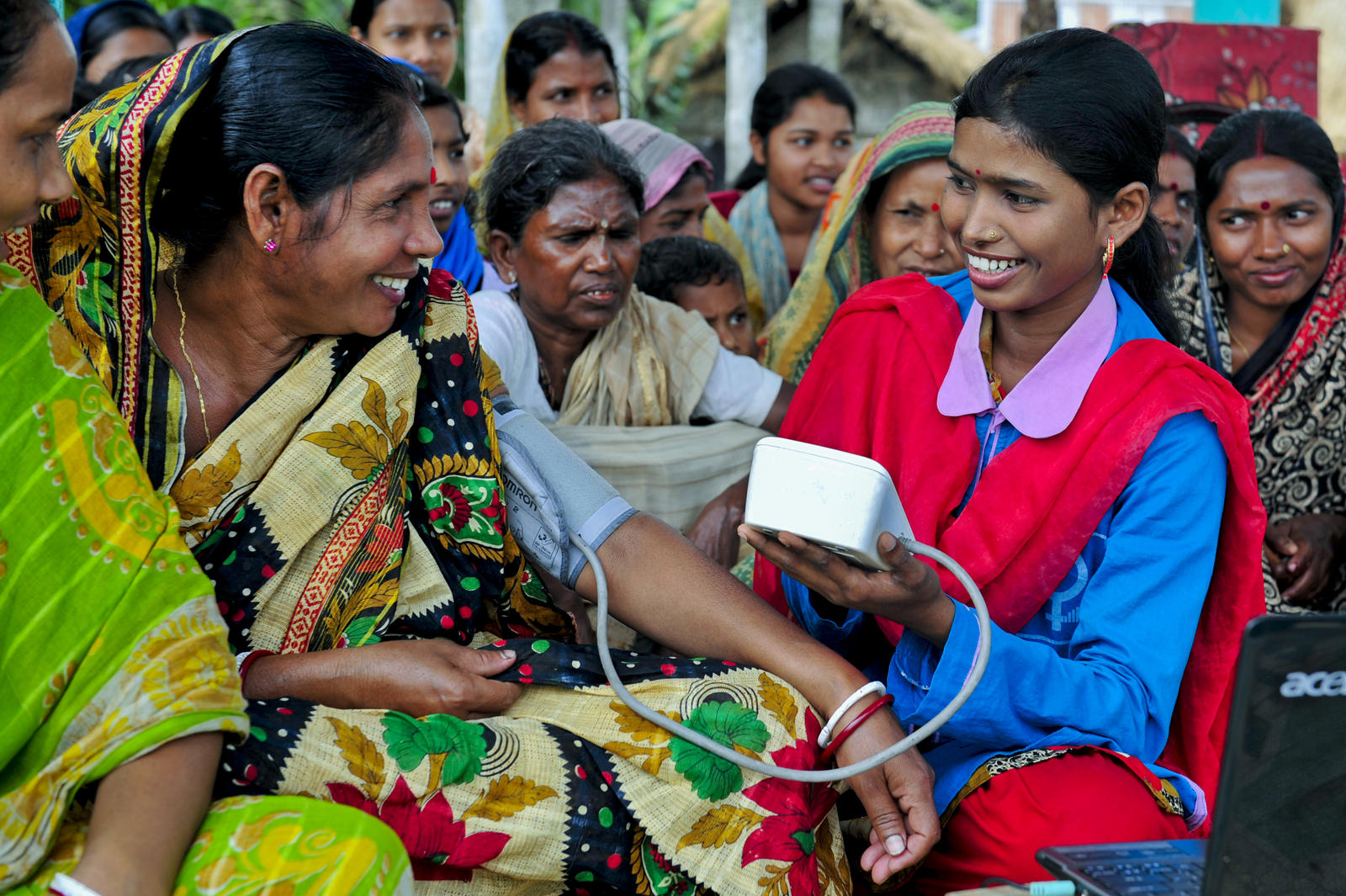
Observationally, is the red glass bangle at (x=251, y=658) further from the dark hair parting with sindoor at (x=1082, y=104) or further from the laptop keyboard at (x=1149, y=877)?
the dark hair parting with sindoor at (x=1082, y=104)

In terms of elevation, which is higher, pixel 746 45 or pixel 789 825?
pixel 746 45

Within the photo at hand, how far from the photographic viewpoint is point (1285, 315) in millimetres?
3539

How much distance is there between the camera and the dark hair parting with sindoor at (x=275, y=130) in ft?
6.04

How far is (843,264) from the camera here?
3.68 m

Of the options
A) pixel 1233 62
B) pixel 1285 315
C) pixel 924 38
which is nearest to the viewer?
pixel 1285 315

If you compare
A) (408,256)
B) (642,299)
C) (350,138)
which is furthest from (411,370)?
(642,299)

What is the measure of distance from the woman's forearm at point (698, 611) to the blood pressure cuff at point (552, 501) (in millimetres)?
33

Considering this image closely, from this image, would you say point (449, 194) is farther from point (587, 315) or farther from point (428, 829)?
point (428, 829)

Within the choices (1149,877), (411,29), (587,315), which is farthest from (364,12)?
(1149,877)

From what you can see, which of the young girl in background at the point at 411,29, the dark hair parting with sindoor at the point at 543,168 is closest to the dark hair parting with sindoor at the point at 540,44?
the young girl in background at the point at 411,29

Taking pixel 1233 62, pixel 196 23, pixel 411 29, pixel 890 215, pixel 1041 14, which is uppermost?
pixel 1041 14

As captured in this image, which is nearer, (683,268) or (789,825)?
(789,825)

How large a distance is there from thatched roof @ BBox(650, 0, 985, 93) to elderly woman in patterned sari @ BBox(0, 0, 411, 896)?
40.6ft

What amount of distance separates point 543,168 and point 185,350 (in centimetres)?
145
